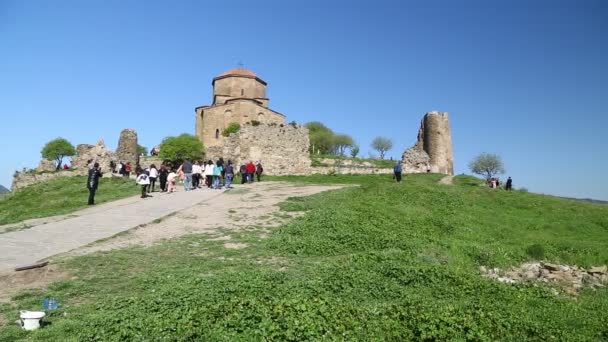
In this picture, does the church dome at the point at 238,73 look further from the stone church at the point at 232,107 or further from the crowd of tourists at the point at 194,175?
the crowd of tourists at the point at 194,175

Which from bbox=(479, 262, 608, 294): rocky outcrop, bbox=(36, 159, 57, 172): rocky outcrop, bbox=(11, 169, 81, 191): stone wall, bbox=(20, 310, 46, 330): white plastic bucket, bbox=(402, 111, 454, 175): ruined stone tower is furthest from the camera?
bbox=(36, 159, 57, 172): rocky outcrop

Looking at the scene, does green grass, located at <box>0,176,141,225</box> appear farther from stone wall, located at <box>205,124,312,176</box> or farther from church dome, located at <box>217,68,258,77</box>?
church dome, located at <box>217,68,258,77</box>

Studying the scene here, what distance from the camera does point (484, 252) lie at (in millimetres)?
11203

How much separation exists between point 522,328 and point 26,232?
11885 mm

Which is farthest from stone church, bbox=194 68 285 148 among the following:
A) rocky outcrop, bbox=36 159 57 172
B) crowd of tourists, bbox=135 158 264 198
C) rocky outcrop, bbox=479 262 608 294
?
rocky outcrop, bbox=479 262 608 294

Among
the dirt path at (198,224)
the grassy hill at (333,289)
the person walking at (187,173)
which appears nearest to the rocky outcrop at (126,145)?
the person walking at (187,173)

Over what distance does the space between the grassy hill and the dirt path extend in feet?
1.59

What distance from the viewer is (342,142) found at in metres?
84.1

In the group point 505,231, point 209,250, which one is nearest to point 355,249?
point 209,250

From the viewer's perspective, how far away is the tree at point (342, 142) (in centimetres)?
8362

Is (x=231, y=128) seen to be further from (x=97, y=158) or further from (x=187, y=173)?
(x=187, y=173)

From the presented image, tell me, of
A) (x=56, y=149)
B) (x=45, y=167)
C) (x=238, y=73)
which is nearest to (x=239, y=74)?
(x=238, y=73)

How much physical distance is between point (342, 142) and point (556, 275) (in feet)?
245

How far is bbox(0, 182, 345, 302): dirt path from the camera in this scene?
25.7 feet
